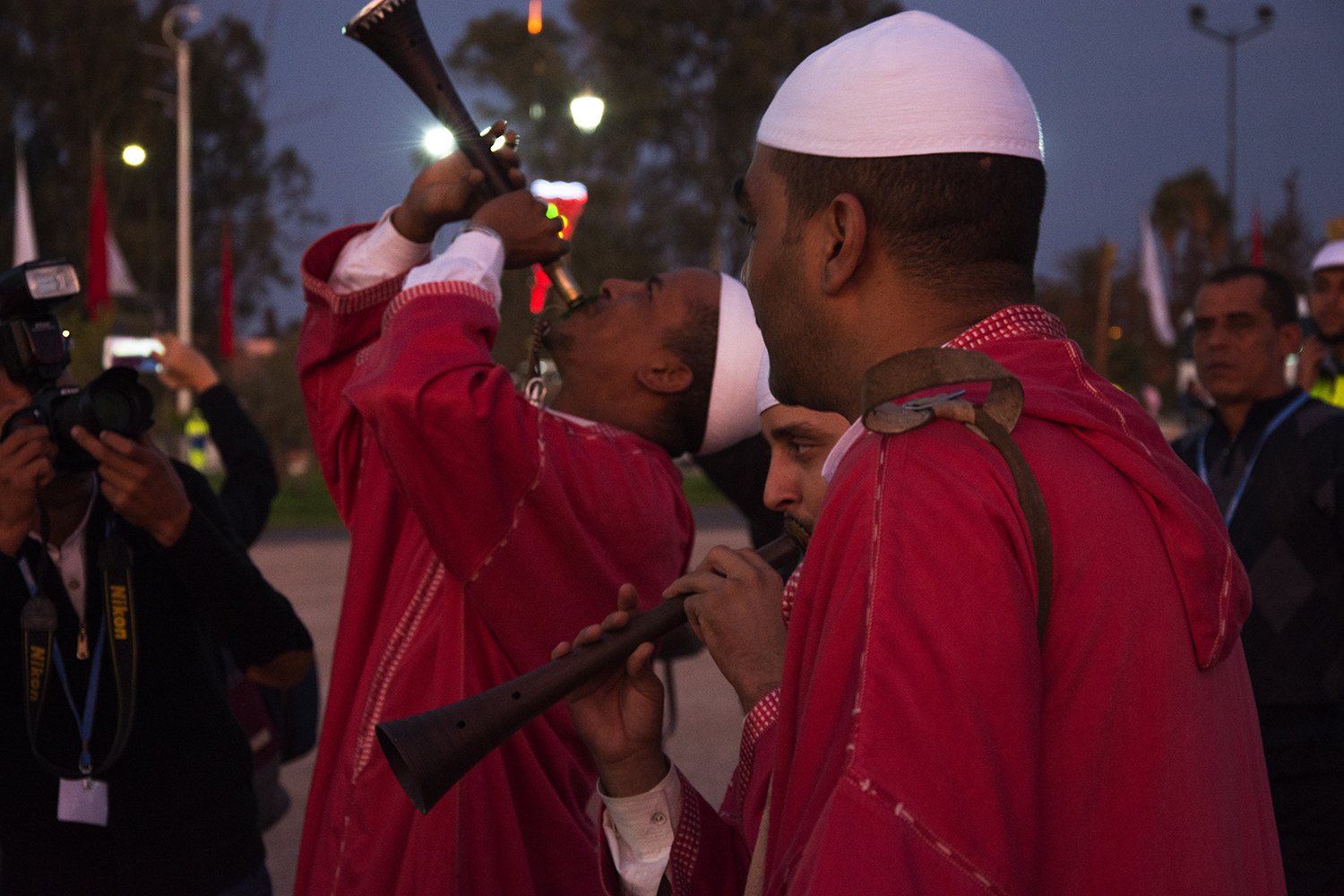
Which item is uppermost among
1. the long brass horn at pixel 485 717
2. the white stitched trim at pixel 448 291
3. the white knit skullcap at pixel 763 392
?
the white stitched trim at pixel 448 291

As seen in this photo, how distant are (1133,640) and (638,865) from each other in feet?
2.91

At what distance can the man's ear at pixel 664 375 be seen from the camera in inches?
109

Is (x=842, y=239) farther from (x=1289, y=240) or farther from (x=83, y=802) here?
(x=1289, y=240)

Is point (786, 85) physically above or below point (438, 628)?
above

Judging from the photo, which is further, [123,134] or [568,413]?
[123,134]

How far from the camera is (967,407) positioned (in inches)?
40.6

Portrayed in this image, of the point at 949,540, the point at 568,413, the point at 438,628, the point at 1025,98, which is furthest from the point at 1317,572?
the point at 949,540

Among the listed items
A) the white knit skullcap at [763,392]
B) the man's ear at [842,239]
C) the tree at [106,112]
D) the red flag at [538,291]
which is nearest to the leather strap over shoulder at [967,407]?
the man's ear at [842,239]

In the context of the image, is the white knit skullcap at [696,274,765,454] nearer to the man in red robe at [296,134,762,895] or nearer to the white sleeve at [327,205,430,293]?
the man in red robe at [296,134,762,895]

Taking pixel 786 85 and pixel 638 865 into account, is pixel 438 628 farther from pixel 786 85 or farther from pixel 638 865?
pixel 786 85

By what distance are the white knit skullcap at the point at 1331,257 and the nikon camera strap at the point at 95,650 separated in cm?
483

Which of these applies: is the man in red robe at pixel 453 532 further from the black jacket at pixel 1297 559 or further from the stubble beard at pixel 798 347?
the black jacket at pixel 1297 559

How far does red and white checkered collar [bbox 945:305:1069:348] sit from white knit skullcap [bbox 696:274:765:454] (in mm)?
1486

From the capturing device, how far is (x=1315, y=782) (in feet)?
11.5
